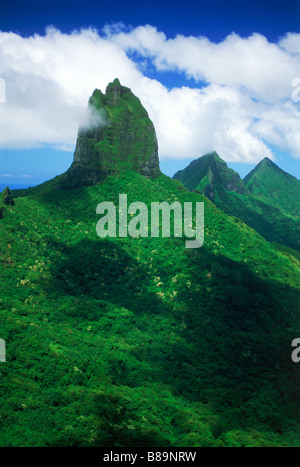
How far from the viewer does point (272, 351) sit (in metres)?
38.0

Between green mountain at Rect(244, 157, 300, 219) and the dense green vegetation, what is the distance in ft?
334

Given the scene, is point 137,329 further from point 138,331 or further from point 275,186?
point 275,186

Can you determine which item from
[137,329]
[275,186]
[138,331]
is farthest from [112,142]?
[275,186]

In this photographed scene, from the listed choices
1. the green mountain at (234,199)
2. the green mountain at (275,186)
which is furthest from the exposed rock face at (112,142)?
the green mountain at (275,186)

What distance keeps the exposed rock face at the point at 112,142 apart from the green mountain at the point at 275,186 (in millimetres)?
100162

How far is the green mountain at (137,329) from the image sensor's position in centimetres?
Result: 2561

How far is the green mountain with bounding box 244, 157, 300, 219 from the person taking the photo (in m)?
155

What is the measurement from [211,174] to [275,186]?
67.5m

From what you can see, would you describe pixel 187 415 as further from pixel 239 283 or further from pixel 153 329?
pixel 239 283

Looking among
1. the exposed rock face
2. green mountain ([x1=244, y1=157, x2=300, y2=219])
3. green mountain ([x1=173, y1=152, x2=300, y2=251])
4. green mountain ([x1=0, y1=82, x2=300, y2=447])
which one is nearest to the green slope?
green mountain ([x1=173, y1=152, x2=300, y2=251])

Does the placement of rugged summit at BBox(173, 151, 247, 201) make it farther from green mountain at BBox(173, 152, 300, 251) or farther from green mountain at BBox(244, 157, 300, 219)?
green mountain at BBox(244, 157, 300, 219)

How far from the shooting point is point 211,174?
361 feet
